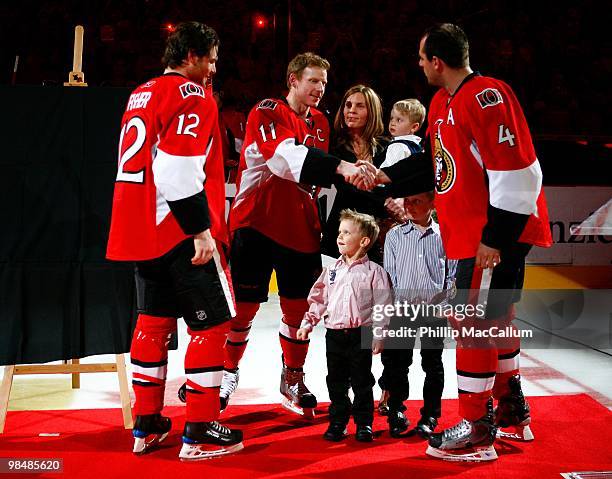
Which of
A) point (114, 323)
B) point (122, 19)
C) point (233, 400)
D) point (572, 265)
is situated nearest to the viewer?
point (114, 323)

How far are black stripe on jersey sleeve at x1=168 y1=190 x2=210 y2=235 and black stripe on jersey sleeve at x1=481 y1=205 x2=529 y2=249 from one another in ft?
3.86

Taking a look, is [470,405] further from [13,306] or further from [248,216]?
[13,306]

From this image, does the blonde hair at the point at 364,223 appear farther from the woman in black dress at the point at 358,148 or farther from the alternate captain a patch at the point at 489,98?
the alternate captain a patch at the point at 489,98

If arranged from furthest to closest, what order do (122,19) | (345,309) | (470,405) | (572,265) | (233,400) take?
1. (122,19)
2. (572,265)
3. (233,400)
4. (345,309)
5. (470,405)

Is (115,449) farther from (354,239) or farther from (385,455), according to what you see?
(354,239)

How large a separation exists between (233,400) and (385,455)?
1.29m

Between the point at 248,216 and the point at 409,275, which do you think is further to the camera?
the point at 248,216

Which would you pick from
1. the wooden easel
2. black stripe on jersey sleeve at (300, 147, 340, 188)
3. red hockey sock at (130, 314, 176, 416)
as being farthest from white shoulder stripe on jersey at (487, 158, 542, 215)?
the wooden easel

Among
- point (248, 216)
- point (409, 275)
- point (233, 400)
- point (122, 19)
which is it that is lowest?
point (233, 400)

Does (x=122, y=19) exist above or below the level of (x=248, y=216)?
above

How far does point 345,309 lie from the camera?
144 inches

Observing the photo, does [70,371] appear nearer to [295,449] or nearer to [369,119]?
[295,449]

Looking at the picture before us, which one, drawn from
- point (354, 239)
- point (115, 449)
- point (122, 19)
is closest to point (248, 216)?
point (354, 239)

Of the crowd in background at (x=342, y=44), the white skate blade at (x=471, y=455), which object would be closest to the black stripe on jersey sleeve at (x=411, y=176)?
the white skate blade at (x=471, y=455)
